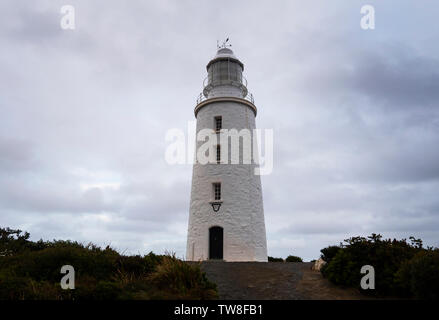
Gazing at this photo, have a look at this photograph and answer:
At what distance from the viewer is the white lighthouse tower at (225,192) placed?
20.3 metres

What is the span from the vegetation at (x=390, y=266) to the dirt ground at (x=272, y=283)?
1.93 ft

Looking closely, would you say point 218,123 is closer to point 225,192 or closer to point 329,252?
point 225,192

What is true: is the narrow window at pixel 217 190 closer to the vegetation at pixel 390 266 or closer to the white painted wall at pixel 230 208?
the white painted wall at pixel 230 208

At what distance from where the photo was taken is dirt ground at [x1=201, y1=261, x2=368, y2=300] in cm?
1073

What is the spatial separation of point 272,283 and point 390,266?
3.95 meters

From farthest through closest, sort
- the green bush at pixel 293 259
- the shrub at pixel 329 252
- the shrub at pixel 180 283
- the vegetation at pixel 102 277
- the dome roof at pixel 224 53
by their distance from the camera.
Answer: the green bush at pixel 293 259 → the dome roof at pixel 224 53 → the shrub at pixel 329 252 → the shrub at pixel 180 283 → the vegetation at pixel 102 277

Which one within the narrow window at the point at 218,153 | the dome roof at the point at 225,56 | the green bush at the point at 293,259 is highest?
the dome roof at the point at 225,56

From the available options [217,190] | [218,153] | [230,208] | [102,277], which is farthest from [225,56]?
[102,277]

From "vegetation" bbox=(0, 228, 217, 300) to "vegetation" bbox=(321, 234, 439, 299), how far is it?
4.68 meters

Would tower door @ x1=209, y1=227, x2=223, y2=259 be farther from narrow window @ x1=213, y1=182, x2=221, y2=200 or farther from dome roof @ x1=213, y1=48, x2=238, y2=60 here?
dome roof @ x1=213, y1=48, x2=238, y2=60

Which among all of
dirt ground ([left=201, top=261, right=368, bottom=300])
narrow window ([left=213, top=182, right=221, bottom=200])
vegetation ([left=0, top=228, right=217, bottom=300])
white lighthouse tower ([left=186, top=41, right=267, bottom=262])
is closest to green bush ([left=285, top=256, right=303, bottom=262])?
white lighthouse tower ([left=186, top=41, right=267, bottom=262])

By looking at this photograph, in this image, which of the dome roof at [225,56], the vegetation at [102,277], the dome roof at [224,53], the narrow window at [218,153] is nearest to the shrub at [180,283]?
the vegetation at [102,277]

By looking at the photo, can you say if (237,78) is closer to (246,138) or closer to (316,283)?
(246,138)
